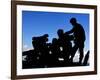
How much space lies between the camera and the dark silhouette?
1953 mm

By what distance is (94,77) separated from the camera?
2.13 meters

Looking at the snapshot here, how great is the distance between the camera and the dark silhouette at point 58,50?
1953 millimetres

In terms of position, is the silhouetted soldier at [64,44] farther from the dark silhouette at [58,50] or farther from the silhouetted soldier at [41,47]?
the silhouetted soldier at [41,47]

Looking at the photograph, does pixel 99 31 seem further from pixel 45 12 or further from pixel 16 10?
pixel 16 10

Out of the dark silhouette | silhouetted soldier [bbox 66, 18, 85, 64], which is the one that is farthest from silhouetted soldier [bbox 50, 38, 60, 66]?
silhouetted soldier [bbox 66, 18, 85, 64]

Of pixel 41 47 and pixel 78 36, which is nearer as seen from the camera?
pixel 41 47

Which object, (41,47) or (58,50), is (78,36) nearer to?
(58,50)

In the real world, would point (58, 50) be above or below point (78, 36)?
below

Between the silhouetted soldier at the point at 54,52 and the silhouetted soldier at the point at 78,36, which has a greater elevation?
the silhouetted soldier at the point at 78,36

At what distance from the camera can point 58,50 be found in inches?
79.5

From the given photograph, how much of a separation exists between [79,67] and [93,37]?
34 cm

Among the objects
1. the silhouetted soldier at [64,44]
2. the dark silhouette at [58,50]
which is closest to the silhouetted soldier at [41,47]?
the dark silhouette at [58,50]

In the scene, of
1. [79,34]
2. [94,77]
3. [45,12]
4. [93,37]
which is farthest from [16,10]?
[94,77]

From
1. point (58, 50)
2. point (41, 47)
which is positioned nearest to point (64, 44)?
point (58, 50)
